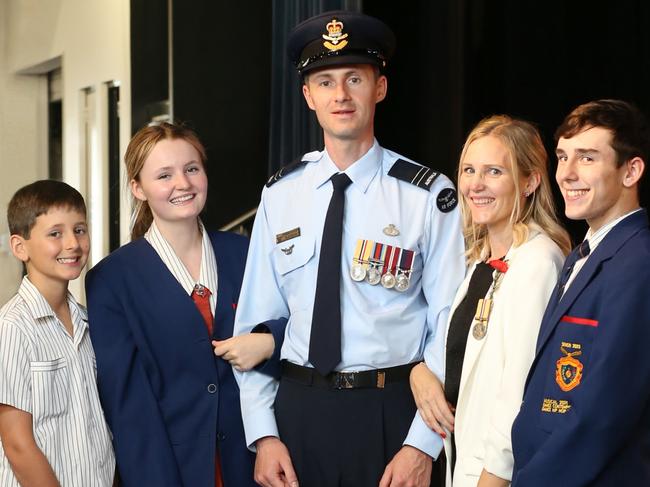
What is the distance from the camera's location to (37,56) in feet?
11.5

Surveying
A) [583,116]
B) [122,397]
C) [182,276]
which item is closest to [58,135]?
[182,276]

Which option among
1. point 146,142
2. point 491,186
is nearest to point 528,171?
point 491,186

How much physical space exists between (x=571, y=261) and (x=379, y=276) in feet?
1.60

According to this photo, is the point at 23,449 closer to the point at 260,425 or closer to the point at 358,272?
the point at 260,425

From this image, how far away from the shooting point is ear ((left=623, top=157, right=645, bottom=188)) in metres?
1.94

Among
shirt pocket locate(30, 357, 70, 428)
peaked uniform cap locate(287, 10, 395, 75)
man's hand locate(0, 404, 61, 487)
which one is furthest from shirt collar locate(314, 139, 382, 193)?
man's hand locate(0, 404, 61, 487)

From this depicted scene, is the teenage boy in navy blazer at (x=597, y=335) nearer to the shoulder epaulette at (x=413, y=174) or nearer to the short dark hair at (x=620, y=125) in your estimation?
the short dark hair at (x=620, y=125)

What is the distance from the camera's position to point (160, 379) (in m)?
2.44

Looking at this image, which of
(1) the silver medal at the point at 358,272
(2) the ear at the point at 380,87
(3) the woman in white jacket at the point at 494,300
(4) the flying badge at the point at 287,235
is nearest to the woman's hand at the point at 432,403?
(3) the woman in white jacket at the point at 494,300

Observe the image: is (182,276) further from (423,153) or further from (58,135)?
(423,153)

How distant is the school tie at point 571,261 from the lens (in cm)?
197

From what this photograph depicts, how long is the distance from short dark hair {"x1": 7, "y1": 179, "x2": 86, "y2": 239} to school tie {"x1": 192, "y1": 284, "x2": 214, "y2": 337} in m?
0.37

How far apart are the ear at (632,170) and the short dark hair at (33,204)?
→ 4.47ft

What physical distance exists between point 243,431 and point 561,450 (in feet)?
3.23
